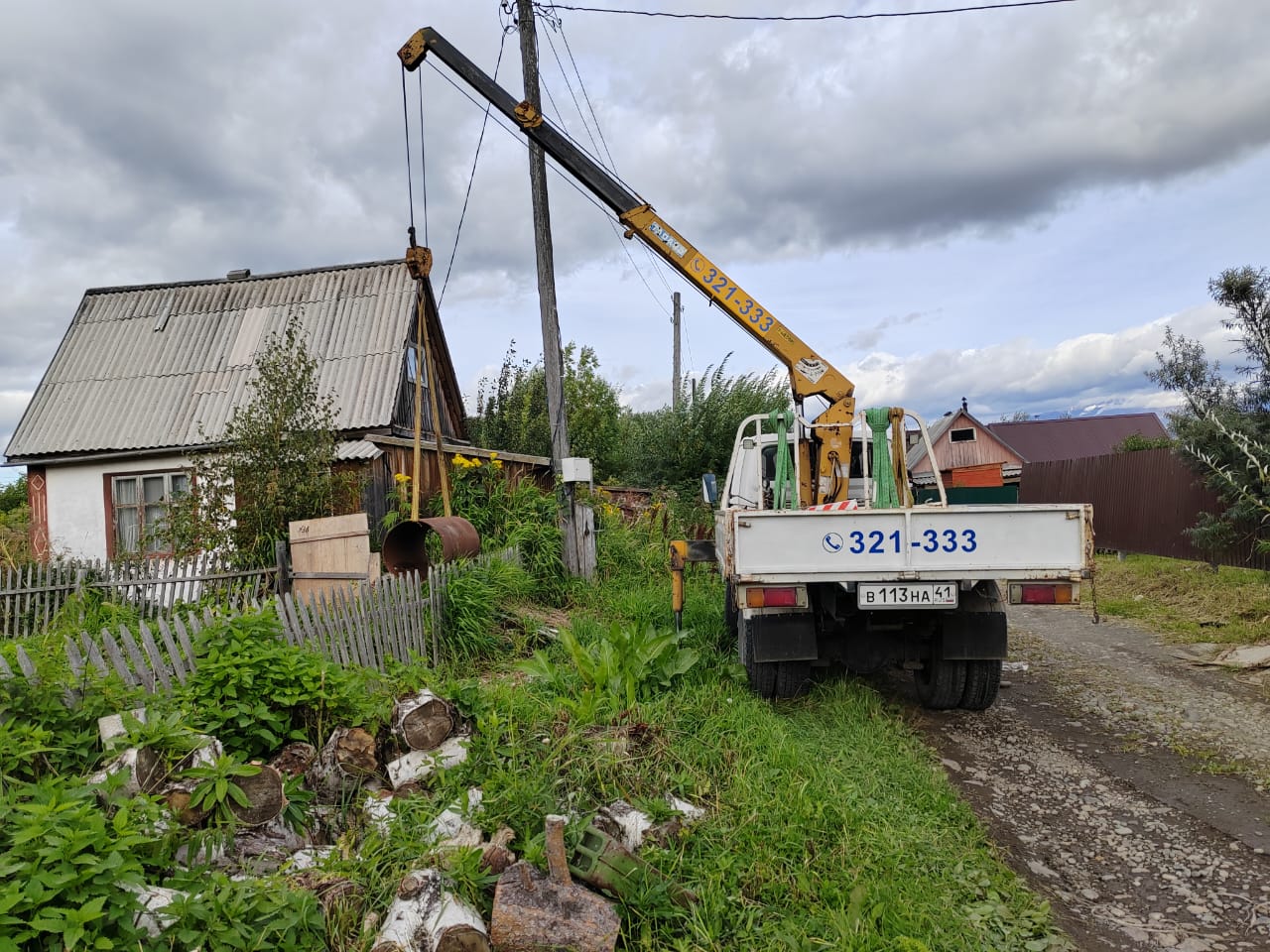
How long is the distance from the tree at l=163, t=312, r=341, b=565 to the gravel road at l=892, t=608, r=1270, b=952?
6.07m

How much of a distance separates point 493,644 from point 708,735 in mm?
2933

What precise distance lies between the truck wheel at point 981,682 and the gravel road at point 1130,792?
0.53 feet

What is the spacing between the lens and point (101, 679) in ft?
11.7

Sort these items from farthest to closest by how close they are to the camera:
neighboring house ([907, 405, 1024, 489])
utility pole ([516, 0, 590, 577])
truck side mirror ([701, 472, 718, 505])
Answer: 1. neighboring house ([907, 405, 1024, 489])
2. utility pole ([516, 0, 590, 577])
3. truck side mirror ([701, 472, 718, 505])

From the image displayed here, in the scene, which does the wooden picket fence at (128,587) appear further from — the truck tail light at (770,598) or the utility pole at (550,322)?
the truck tail light at (770,598)

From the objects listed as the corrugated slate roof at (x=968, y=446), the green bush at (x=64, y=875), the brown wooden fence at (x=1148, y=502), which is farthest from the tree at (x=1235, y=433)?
the corrugated slate roof at (x=968, y=446)

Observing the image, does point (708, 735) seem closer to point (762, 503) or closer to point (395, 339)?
point (762, 503)

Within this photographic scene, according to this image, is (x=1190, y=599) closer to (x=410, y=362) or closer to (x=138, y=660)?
(x=138, y=660)

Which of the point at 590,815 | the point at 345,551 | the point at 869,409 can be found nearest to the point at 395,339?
the point at 345,551

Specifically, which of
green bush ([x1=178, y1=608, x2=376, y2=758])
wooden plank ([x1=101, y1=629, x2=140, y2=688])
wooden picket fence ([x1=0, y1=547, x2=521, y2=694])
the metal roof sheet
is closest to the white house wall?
the metal roof sheet

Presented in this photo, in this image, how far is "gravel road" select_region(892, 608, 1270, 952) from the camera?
3.30 metres

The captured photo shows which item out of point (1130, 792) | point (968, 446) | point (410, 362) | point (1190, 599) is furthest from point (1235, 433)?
point (968, 446)

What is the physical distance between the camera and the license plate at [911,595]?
196 inches

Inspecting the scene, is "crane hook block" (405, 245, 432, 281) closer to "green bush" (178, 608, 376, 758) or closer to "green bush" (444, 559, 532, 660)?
"green bush" (444, 559, 532, 660)
